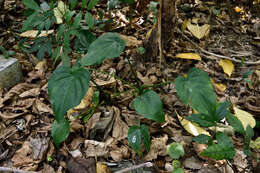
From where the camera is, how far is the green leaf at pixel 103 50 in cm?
93

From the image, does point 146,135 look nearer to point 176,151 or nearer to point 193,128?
point 176,151

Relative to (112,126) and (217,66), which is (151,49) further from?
(112,126)

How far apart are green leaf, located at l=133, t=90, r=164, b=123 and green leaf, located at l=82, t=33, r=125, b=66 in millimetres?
246

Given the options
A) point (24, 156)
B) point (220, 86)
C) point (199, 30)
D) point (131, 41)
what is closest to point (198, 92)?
point (220, 86)

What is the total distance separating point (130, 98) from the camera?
140 cm

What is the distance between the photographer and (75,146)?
1.17 metres

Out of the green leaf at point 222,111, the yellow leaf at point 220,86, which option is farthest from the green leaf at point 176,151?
the yellow leaf at point 220,86

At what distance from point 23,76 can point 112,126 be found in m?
0.75

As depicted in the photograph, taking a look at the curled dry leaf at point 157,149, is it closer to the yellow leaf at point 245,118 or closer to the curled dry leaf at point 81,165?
the curled dry leaf at point 81,165

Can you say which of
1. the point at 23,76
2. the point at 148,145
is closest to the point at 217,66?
the point at 148,145

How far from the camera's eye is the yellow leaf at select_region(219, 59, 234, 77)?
1553 mm

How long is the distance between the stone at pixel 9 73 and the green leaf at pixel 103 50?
72 cm

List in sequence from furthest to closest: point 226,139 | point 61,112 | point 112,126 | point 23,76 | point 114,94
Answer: point 23,76
point 114,94
point 112,126
point 226,139
point 61,112

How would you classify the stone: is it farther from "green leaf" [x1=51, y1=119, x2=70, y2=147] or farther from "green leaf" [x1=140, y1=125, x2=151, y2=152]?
"green leaf" [x1=140, y1=125, x2=151, y2=152]
